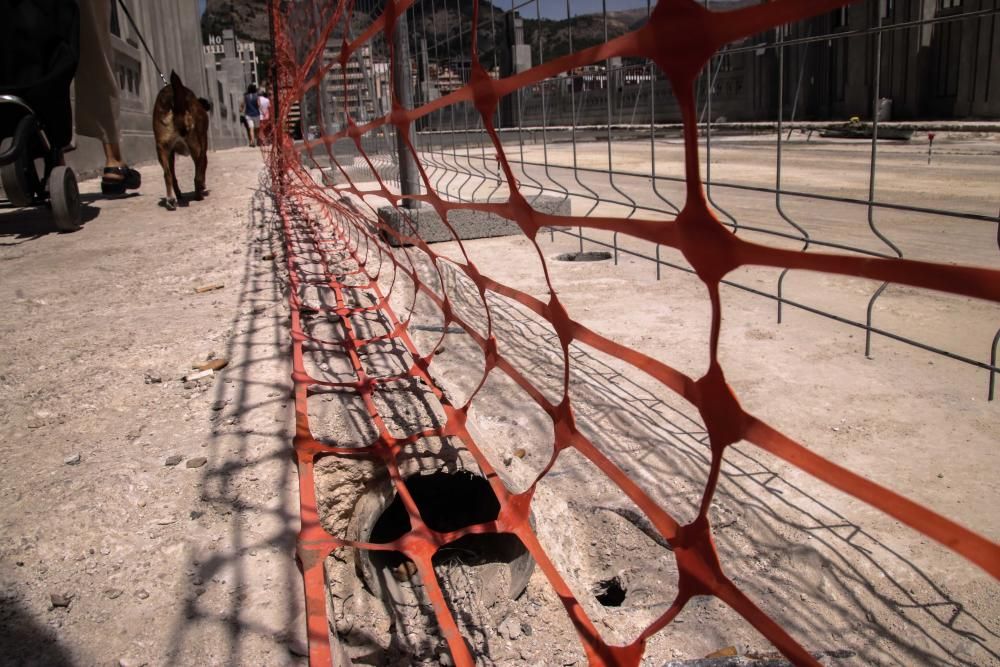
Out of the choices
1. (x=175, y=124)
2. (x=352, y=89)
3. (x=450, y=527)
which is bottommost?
(x=450, y=527)

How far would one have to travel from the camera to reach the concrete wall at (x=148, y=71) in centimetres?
1060

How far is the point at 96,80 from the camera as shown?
19.9 feet

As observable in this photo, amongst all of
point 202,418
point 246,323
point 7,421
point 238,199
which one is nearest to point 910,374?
point 202,418

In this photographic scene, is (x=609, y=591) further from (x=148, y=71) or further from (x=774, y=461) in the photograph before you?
(x=148, y=71)

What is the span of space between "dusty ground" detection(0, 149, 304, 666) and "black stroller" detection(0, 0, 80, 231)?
1.62 m

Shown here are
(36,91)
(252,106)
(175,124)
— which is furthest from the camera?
(252,106)

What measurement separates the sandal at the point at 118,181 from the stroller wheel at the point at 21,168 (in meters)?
1.89

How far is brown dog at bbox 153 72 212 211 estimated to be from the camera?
244 inches

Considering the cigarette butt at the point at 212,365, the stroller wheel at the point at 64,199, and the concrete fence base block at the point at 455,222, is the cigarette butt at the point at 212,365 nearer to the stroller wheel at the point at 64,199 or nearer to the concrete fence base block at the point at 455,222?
the concrete fence base block at the point at 455,222

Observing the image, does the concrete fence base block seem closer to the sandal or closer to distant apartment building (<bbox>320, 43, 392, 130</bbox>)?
distant apartment building (<bbox>320, 43, 392, 130</bbox>)

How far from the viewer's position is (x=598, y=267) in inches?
153

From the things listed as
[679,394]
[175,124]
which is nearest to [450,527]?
[679,394]

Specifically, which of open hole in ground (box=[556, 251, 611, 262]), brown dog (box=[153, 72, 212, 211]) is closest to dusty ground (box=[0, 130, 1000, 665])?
open hole in ground (box=[556, 251, 611, 262])

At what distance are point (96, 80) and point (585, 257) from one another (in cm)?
446
